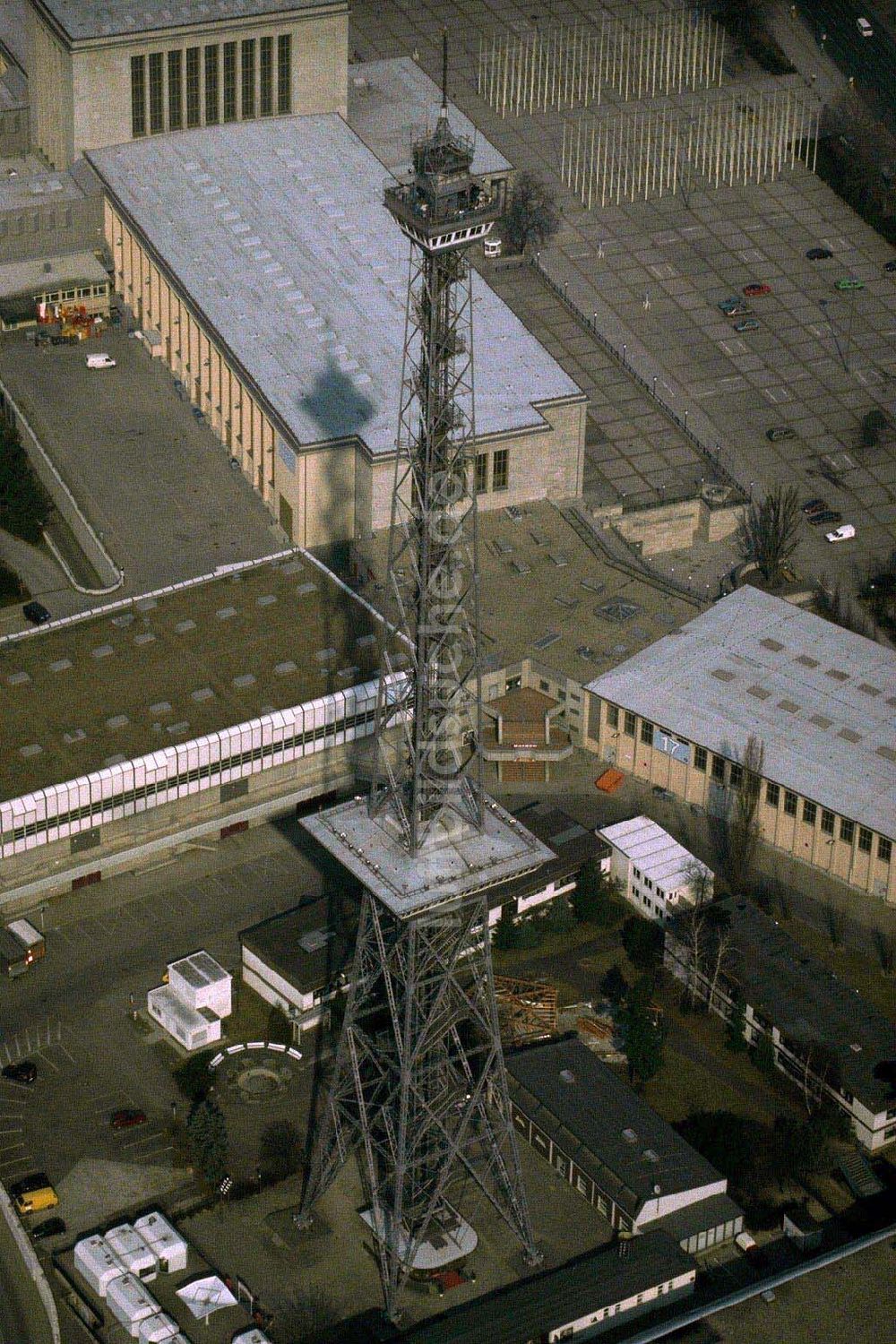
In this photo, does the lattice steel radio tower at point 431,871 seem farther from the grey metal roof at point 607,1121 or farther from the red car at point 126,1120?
the red car at point 126,1120

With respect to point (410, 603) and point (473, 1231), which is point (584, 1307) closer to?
point (473, 1231)

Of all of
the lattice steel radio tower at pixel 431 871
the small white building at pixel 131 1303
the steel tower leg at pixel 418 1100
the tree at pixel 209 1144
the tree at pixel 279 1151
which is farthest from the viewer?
the tree at pixel 279 1151

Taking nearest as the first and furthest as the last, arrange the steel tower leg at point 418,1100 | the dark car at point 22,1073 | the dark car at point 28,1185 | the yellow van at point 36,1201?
1. the steel tower leg at point 418,1100
2. the yellow van at point 36,1201
3. the dark car at point 28,1185
4. the dark car at point 22,1073

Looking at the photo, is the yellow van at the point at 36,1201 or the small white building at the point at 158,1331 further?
the yellow van at the point at 36,1201

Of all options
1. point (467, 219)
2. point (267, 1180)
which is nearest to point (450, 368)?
point (467, 219)

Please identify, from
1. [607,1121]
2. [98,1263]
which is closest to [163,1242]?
[98,1263]

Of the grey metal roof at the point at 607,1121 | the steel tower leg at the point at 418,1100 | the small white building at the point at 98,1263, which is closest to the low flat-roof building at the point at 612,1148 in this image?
the grey metal roof at the point at 607,1121

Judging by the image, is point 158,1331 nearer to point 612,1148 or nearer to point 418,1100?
point 418,1100
